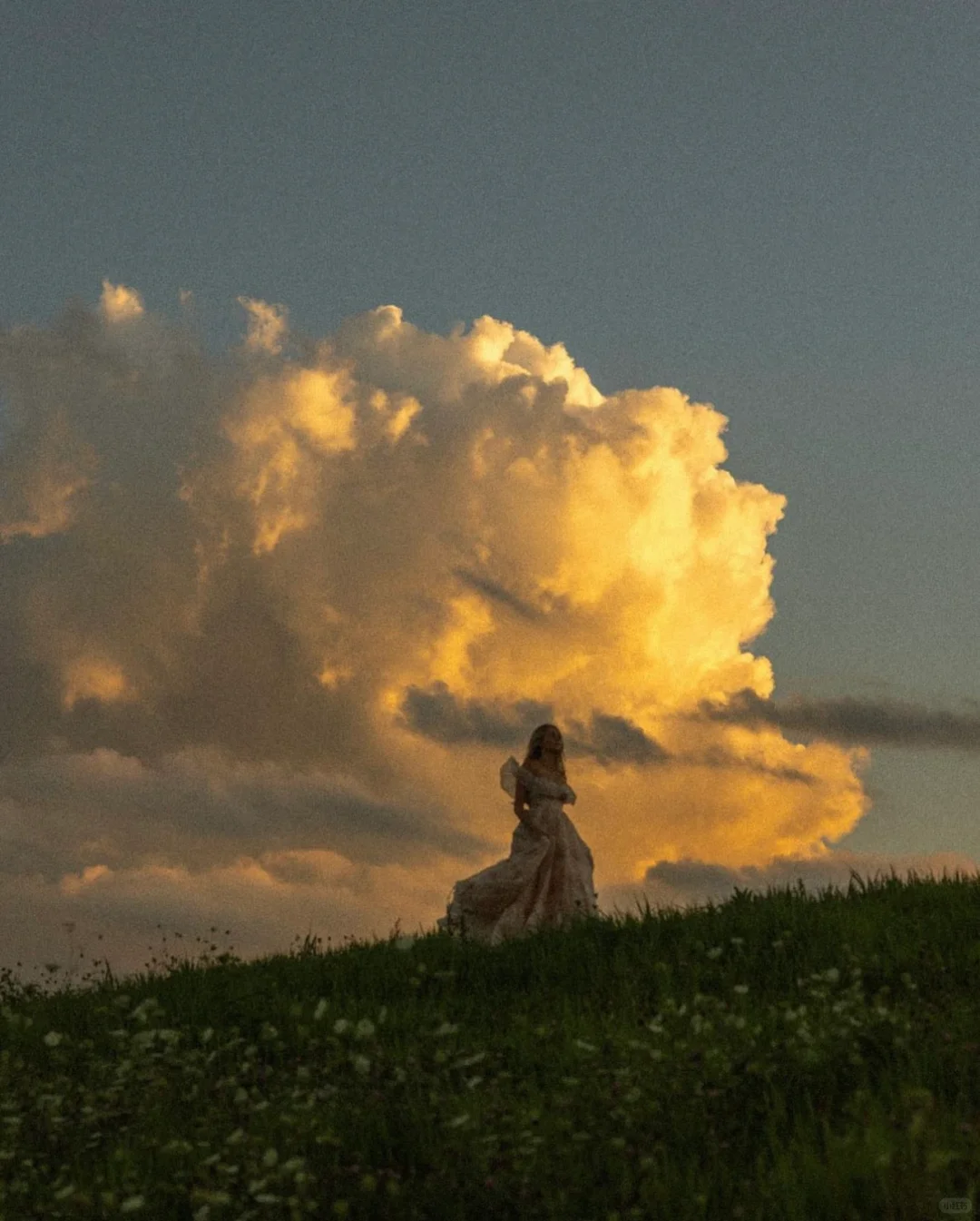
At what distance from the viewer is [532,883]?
20.2 m

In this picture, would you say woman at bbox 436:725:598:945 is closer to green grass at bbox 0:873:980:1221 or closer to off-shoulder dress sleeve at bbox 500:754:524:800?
off-shoulder dress sleeve at bbox 500:754:524:800

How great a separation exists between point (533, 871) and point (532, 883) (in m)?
0.18

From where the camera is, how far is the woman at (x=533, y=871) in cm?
2016

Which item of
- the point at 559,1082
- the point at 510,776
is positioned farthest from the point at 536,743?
the point at 559,1082

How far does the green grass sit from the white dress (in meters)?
2.38

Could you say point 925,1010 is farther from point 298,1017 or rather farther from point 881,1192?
point 298,1017

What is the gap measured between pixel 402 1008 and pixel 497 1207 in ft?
21.6

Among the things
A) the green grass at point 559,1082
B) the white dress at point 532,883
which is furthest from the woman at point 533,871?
the green grass at point 559,1082

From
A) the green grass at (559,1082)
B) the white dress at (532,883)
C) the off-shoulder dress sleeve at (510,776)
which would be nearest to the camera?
the green grass at (559,1082)

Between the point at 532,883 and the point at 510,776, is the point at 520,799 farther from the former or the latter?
the point at 532,883

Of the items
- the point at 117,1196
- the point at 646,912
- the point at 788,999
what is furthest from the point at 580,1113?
the point at 646,912

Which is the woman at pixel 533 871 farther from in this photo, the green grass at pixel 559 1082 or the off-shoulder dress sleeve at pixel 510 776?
the green grass at pixel 559 1082

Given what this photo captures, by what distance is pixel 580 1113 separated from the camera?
10008 mm

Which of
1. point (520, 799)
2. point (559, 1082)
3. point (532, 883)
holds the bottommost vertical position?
point (559, 1082)
